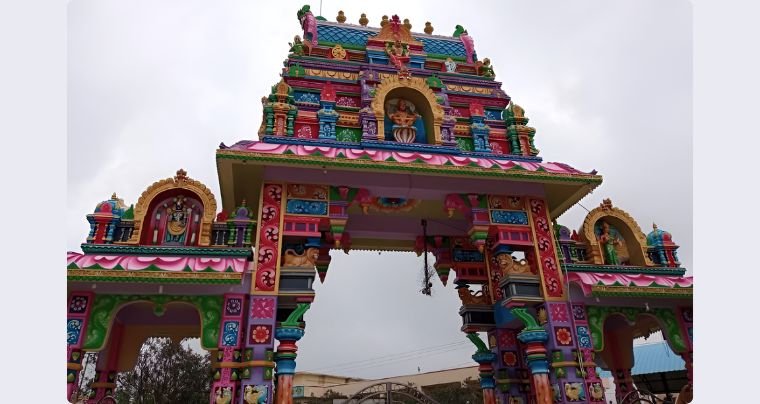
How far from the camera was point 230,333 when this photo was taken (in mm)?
7602

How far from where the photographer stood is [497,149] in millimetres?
11297

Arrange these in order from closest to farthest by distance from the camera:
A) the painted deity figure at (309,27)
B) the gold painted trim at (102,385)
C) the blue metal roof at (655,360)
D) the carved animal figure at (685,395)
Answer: the carved animal figure at (685,395) < the gold painted trim at (102,385) < the painted deity figure at (309,27) < the blue metal roof at (655,360)

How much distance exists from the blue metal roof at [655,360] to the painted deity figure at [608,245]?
13.4m

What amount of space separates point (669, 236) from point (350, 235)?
7575mm

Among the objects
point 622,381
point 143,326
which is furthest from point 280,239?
point 622,381

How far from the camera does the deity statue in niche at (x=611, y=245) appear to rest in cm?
998

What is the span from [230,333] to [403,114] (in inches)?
247

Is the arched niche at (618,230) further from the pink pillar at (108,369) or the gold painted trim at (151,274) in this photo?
the pink pillar at (108,369)

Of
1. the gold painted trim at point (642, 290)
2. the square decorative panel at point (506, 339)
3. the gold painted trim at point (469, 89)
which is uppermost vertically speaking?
the gold painted trim at point (469, 89)

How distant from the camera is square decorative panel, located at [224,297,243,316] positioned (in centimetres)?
775

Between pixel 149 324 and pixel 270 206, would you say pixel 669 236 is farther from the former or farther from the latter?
pixel 149 324

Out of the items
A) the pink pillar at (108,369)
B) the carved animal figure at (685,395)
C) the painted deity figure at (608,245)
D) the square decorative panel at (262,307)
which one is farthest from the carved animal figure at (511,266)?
the pink pillar at (108,369)

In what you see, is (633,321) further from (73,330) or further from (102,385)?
(102,385)

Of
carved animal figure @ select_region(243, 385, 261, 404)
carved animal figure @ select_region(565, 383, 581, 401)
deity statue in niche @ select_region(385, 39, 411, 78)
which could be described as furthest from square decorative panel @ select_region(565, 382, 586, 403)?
deity statue in niche @ select_region(385, 39, 411, 78)
